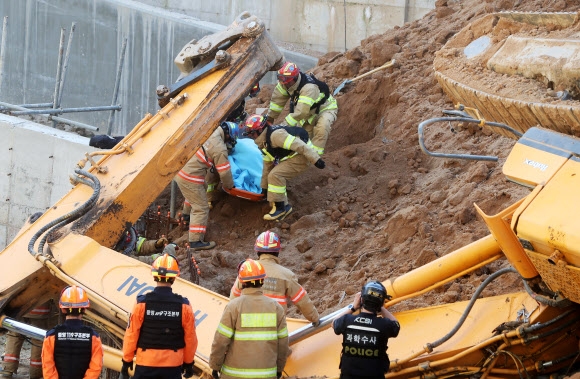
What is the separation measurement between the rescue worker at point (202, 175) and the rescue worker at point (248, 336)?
421 centimetres

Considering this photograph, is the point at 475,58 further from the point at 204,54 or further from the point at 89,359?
the point at 89,359

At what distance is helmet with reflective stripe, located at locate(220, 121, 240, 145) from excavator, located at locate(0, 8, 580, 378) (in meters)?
1.05

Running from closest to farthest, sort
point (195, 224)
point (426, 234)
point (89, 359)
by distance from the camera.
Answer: point (89, 359) → point (426, 234) → point (195, 224)

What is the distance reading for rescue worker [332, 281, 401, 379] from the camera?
6582mm

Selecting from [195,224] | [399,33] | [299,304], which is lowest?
[195,224]

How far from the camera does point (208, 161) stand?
1098 cm

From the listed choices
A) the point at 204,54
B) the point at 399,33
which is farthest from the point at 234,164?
the point at 399,33

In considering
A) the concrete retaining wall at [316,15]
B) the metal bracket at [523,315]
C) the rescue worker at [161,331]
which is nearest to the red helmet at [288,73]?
the rescue worker at [161,331]

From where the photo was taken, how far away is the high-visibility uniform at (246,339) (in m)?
6.70

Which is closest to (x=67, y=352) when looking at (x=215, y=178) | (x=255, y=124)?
(x=255, y=124)

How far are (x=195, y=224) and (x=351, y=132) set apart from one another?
283cm

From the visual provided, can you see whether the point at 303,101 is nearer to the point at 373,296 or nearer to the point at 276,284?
the point at 276,284

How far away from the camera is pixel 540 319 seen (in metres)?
6.51

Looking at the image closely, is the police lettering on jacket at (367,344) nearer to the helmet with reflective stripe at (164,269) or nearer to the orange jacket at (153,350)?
the orange jacket at (153,350)
